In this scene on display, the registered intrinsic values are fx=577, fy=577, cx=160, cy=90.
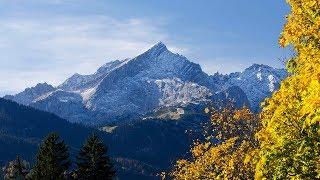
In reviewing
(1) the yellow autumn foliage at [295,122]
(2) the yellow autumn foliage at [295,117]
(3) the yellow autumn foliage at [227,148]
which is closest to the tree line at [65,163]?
(3) the yellow autumn foliage at [227,148]

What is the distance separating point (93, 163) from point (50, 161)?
7690 millimetres

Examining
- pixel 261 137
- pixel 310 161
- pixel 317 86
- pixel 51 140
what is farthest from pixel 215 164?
pixel 51 140

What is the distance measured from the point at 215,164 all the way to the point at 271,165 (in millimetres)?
17367

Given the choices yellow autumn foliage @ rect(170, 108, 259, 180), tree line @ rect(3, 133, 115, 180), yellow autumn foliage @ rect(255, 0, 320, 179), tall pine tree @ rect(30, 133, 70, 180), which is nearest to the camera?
yellow autumn foliage @ rect(255, 0, 320, 179)

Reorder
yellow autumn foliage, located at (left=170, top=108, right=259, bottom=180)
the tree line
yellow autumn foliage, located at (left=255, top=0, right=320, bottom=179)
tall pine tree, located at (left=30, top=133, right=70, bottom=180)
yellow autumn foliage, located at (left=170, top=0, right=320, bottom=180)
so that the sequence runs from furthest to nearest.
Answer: the tree line < tall pine tree, located at (left=30, top=133, right=70, bottom=180) < yellow autumn foliage, located at (left=170, top=108, right=259, bottom=180) < yellow autumn foliage, located at (left=255, top=0, right=320, bottom=179) < yellow autumn foliage, located at (left=170, top=0, right=320, bottom=180)

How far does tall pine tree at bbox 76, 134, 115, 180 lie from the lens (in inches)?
3757

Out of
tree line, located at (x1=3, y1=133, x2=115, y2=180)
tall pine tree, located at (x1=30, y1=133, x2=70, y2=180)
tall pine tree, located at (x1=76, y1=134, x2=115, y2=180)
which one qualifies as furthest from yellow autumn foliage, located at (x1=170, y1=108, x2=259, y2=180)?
tall pine tree, located at (x1=76, y1=134, x2=115, y2=180)

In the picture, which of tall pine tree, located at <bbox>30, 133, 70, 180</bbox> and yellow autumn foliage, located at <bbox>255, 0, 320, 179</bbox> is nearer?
yellow autumn foliage, located at <bbox>255, 0, 320, 179</bbox>

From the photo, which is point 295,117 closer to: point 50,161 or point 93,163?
point 50,161

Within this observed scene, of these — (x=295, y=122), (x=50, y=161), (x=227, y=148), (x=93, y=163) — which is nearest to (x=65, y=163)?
(x=50, y=161)

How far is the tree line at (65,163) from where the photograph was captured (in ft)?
299

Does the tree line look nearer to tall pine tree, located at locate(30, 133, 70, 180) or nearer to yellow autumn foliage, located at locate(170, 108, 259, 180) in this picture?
tall pine tree, located at locate(30, 133, 70, 180)

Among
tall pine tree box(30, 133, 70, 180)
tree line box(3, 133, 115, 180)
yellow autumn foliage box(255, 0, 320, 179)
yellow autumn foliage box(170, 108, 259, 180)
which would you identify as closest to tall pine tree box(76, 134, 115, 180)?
tree line box(3, 133, 115, 180)

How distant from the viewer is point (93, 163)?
3765 inches
